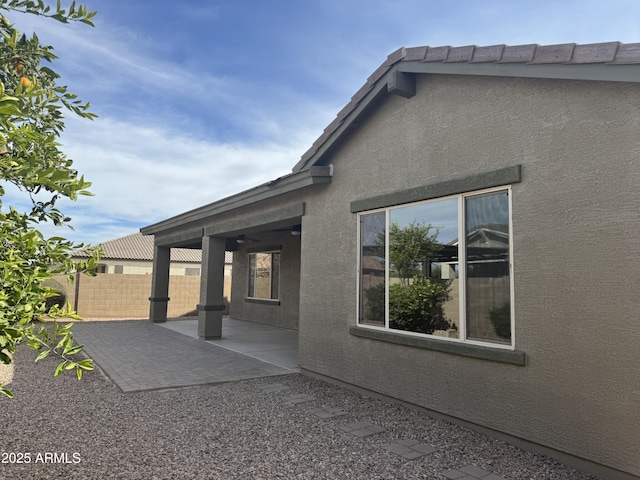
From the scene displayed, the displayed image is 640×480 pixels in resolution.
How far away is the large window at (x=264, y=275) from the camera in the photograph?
15.3m

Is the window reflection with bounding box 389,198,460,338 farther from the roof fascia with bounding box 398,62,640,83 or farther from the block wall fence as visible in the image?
the block wall fence

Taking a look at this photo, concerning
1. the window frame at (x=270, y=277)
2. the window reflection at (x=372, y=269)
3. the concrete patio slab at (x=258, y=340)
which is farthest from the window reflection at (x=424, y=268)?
the window frame at (x=270, y=277)

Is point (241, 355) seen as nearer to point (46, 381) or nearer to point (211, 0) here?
point (46, 381)

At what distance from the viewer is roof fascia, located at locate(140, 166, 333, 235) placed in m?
7.57

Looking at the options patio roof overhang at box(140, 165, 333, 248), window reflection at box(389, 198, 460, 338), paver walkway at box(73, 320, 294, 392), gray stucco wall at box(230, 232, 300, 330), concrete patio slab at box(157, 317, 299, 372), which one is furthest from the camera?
gray stucco wall at box(230, 232, 300, 330)

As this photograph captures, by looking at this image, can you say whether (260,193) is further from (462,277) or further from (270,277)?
(270,277)

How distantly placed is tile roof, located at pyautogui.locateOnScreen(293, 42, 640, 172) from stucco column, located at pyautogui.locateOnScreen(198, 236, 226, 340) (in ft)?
21.1

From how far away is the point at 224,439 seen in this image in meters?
4.89

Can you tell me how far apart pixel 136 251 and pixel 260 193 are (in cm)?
2898

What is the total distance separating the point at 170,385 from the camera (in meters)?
7.12

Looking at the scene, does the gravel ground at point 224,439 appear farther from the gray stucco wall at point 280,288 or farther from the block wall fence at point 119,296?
the block wall fence at point 119,296

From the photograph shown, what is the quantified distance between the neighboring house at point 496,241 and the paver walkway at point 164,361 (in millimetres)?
1421

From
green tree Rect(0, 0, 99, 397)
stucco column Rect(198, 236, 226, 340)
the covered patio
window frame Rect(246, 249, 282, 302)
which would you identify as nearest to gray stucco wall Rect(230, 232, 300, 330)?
the covered patio

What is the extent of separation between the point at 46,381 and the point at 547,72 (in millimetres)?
8659
